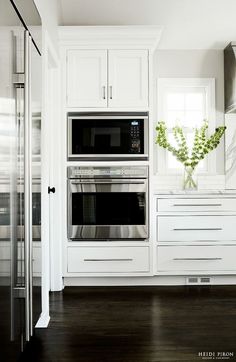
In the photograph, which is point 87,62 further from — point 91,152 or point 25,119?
point 25,119

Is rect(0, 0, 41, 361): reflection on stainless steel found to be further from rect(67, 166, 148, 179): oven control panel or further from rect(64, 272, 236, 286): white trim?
rect(64, 272, 236, 286): white trim

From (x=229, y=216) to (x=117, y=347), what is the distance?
1765 mm

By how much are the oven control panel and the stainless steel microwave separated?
0.09m

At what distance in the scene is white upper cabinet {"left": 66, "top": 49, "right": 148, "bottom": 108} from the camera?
12.2 ft

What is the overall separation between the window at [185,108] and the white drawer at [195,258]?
2.99 ft

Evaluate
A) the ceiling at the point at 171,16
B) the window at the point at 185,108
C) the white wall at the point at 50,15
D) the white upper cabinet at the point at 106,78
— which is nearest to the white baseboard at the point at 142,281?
the window at the point at 185,108

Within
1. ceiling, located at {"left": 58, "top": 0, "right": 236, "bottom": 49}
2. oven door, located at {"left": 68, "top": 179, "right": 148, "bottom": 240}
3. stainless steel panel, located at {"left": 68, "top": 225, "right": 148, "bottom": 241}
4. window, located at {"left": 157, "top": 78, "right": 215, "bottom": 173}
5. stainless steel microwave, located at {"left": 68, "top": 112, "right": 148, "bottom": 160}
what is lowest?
stainless steel panel, located at {"left": 68, "top": 225, "right": 148, "bottom": 241}

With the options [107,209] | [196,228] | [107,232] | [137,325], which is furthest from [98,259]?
[137,325]

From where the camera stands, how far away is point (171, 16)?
407 centimetres

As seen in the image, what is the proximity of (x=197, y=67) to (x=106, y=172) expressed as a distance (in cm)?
156

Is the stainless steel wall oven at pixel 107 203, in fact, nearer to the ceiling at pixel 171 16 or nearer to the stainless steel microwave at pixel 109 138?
the stainless steel microwave at pixel 109 138

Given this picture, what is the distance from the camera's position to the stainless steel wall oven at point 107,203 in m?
3.69

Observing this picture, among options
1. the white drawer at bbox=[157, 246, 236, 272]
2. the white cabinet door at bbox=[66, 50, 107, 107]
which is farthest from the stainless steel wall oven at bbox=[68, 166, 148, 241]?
the white cabinet door at bbox=[66, 50, 107, 107]

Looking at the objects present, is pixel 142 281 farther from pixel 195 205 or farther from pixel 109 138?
pixel 109 138
